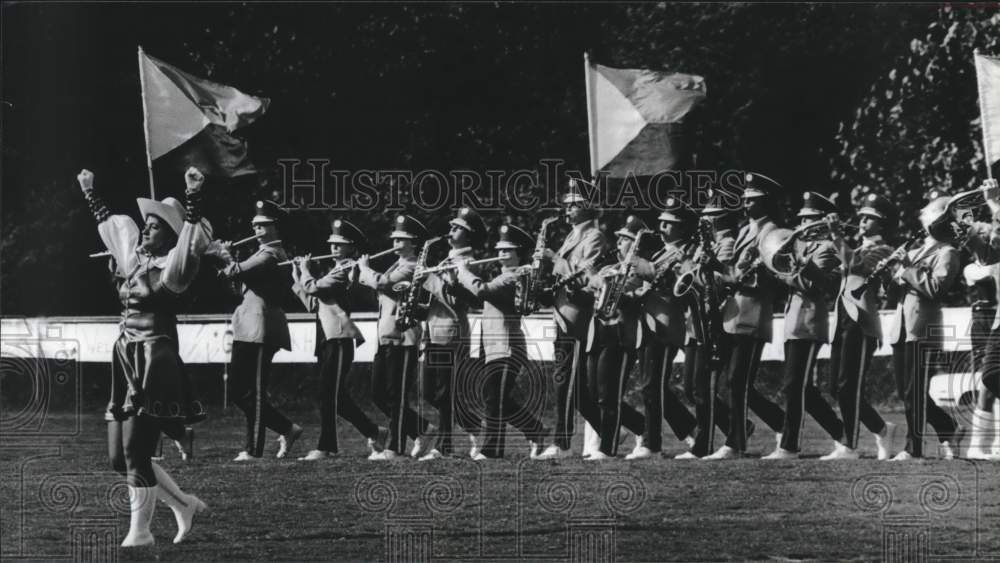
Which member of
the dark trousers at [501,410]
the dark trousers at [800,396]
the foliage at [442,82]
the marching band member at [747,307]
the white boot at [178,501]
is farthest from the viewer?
the foliage at [442,82]

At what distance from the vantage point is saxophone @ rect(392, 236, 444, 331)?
1569 centimetres

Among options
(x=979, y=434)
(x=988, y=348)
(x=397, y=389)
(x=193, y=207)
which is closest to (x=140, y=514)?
(x=193, y=207)

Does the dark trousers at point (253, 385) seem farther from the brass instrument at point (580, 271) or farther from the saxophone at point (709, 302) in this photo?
the saxophone at point (709, 302)

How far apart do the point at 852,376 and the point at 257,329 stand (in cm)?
472

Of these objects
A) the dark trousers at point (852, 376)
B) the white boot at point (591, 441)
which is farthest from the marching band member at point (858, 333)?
the white boot at point (591, 441)

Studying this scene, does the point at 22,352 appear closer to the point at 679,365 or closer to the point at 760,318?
the point at 679,365

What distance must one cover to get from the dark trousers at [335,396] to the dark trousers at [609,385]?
1.93 m

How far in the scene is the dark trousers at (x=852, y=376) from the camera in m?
14.7

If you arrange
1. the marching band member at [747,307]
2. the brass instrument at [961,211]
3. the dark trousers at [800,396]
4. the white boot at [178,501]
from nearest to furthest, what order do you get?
the white boot at [178,501] → the brass instrument at [961,211] → the dark trousers at [800,396] → the marching band member at [747,307]

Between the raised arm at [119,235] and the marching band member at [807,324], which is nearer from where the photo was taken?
the raised arm at [119,235]

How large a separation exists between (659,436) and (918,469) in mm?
2375

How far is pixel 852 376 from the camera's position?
14750 millimetres

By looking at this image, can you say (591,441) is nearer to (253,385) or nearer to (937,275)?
(253,385)

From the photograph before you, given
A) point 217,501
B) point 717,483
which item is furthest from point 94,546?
point 717,483
